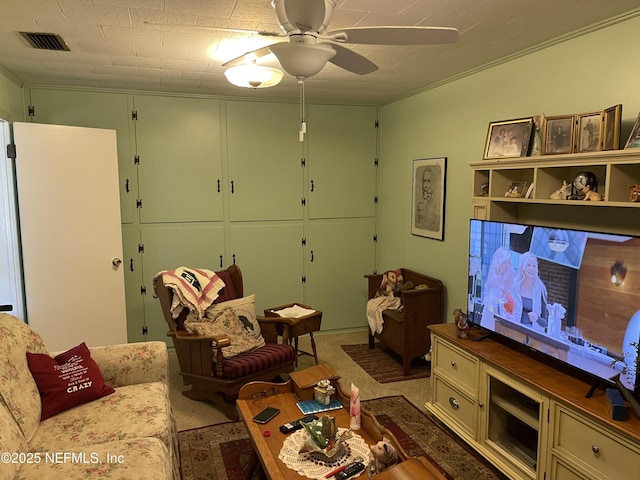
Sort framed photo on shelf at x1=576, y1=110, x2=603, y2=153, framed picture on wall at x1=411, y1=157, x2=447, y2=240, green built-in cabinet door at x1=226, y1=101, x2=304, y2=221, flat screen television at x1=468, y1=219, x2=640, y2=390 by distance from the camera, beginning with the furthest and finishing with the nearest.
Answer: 1. green built-in cabinet door at x1=226, y1=101, x2=304, y2=221
2. framed picture on wall at x1=411, y1=157, x2=447, y2=240
3. framed photo on shelf at x1=576, y1=110, x2=603, y2=153
4. flat screen television at x1=468, y1=219, x2=640, y2=390

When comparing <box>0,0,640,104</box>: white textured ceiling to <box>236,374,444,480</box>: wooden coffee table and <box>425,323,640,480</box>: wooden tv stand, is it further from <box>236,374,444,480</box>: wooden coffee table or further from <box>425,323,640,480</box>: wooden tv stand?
<box>236,374,444,480</box>: wooden coffee table

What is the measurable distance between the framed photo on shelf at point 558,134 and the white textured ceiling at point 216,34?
51 centimetres

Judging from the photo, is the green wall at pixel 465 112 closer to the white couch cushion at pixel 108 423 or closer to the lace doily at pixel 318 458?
the lace doily at pixel 318 458

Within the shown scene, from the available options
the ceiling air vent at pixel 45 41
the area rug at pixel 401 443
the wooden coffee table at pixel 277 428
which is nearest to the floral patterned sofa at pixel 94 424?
the area rug at pixel 401 443

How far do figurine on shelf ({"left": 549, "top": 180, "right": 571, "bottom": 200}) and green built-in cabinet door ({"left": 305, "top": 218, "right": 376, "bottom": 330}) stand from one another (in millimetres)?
2692

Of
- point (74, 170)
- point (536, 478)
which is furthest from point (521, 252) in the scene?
point (74, 170)

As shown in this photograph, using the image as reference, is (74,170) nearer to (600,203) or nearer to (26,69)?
(26,69)

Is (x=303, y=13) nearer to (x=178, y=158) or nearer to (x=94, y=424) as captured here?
(x=94, y=424)

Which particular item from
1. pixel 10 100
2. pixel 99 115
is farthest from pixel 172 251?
pixel 10 100

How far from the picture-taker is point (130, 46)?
2.87m

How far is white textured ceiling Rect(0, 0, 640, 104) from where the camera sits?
7.30 ft

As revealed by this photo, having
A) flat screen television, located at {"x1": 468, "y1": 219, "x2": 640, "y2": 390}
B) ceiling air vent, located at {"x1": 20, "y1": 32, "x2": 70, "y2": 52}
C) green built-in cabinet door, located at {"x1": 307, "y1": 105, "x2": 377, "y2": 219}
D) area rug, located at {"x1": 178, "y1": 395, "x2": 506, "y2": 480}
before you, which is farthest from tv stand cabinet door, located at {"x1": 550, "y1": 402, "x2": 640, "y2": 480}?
ceiling air vent, located at {"x1": 20, "y1": 32, "x2": 70, "y2": 52}

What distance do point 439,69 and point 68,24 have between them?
8.00ft

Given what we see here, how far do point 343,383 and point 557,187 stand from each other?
2.17 metres
